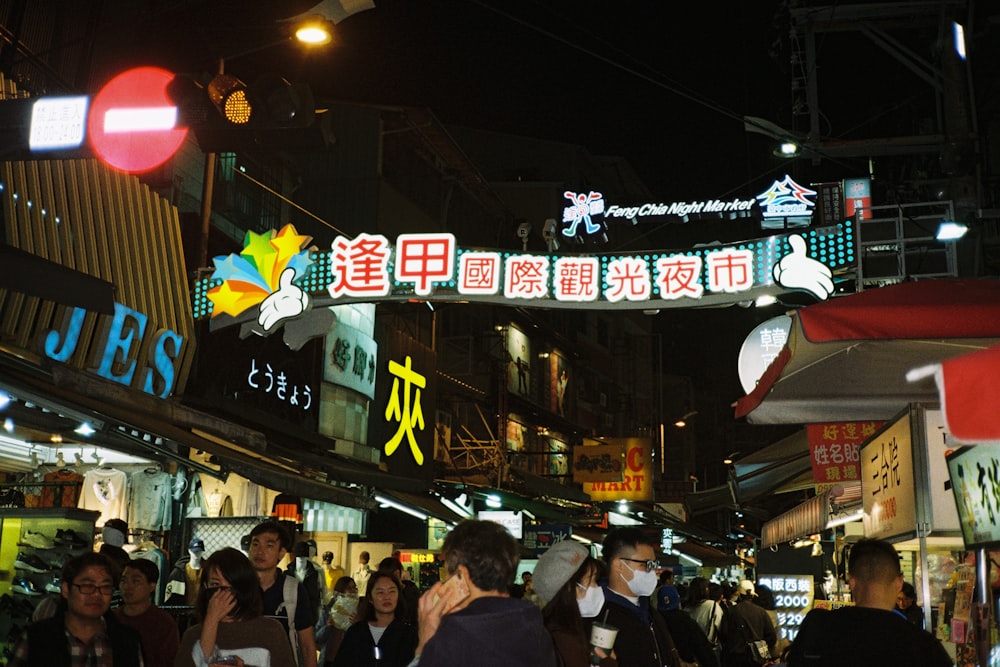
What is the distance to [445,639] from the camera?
3.51m

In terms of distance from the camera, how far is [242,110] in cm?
713

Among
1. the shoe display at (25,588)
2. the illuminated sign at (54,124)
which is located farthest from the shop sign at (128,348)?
the illuminated sign at (54,124)

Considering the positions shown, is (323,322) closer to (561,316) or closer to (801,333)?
(801,333)

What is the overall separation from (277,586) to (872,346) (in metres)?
4.35

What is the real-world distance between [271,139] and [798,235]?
8.41 metres

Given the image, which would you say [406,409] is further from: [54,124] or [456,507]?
[54,124]

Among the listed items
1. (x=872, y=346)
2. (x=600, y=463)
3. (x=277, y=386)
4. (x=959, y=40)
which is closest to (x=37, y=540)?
(x=872, y=346)

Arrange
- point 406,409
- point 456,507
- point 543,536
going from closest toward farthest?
point 543,536, point 456,507, point 406,409

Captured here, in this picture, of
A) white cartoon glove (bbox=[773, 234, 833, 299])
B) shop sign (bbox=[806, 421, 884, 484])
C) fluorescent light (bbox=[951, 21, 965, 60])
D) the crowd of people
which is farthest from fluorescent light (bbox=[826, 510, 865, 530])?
fluorescent light (bbox=[951, 21, 965, 60])

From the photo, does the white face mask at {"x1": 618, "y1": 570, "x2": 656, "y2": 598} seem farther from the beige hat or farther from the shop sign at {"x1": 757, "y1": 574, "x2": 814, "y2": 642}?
the shop sign at {"x1": 757, "y1": 574, "x2": 814, "y2": 642}

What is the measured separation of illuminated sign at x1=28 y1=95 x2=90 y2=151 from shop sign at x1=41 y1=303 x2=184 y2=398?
16.3ft

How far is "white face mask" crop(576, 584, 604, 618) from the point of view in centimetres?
577

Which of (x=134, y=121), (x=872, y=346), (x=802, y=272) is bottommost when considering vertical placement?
(x=872, y=346)

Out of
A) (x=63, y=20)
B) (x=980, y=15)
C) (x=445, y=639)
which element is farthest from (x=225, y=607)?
(x=980, y=15)
